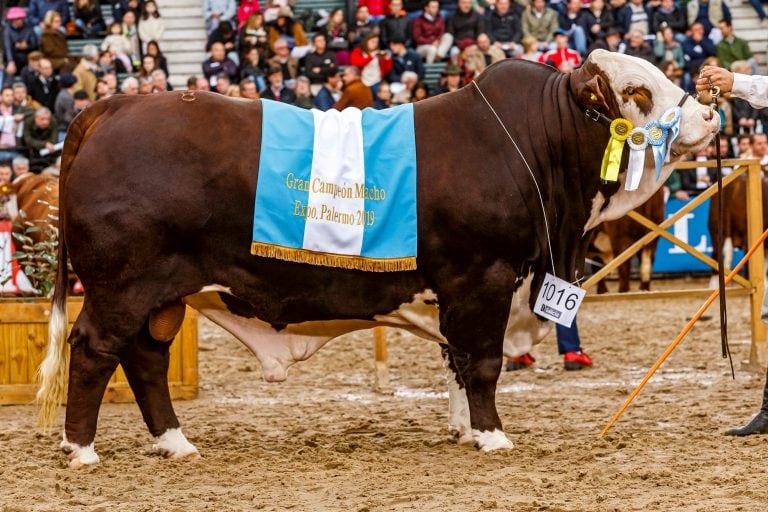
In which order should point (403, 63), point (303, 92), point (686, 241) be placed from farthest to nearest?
point (403, 63) → point (303, 92) → point (686, 241)

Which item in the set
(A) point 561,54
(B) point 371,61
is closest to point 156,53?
(B) point 371,61

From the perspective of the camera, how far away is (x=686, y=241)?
1584 cm

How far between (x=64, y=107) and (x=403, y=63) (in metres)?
5.13

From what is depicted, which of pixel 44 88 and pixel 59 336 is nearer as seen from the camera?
pixel 59 336

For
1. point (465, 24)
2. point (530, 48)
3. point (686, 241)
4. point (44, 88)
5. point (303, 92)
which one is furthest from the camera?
point (465, 24)

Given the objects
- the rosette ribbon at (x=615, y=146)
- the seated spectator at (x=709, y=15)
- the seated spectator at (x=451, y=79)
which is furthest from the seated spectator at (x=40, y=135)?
the rosette ribbon at (x=615, y=146)

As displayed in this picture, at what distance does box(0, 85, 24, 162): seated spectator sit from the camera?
16969mm

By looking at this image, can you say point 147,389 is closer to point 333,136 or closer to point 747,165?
point 333,136

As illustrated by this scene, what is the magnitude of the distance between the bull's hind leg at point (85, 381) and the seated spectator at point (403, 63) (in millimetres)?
13025

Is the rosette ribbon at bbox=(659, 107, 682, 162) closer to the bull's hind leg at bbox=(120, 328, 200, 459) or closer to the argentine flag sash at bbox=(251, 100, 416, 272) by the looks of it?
the argentine flag sash at bbox=(251, 100, 416, 272)

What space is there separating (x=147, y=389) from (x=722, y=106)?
1326 cm

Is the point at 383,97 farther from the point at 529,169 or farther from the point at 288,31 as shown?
the point at 529,169

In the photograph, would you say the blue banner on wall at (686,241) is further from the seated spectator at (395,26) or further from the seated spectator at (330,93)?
the seated spectator at (395,26)

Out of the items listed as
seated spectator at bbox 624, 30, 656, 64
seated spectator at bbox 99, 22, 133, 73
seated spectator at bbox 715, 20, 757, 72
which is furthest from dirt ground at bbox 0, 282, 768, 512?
seated spectator at bbox 715, 20, 757, 72
